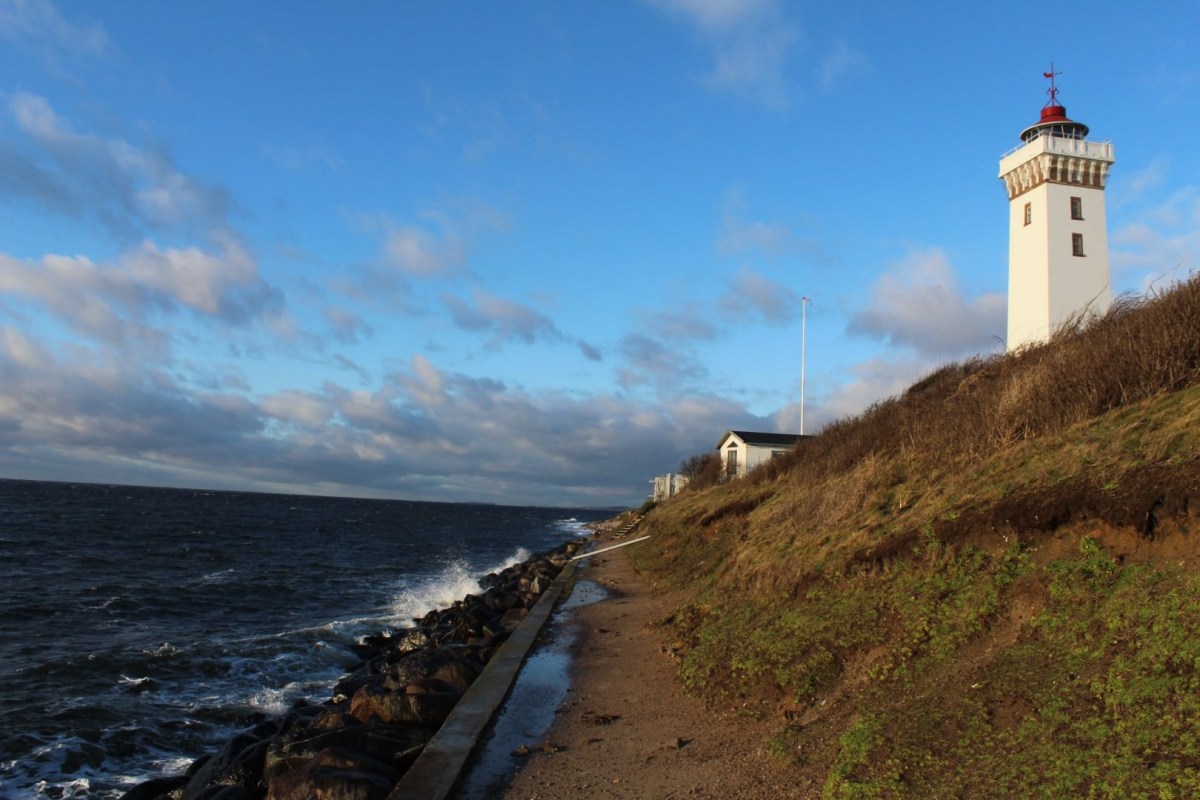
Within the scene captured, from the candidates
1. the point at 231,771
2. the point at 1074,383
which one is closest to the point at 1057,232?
the point at 1074,383

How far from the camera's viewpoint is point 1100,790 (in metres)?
4.29

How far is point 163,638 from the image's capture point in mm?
17500

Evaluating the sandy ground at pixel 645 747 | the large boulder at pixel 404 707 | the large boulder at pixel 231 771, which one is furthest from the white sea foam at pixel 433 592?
the sandy ground at pixel 645 747

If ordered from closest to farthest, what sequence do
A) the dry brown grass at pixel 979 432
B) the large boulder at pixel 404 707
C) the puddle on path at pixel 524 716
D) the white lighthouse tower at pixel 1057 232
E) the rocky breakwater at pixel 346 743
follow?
1. the puddle on path at pixel 524 716
2. the rocky breakwater at pixel 346 743
3. the large boulder at pixel 404 707
4. the dry brown grass at pixel 979 432
5. the white lighthouse tower at pixel 1057 232

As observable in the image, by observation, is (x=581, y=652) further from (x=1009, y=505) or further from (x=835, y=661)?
(x=1009, y=505)

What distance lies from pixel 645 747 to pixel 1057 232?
26840 mm

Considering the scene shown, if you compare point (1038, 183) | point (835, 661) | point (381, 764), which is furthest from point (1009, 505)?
point (1038, 183)

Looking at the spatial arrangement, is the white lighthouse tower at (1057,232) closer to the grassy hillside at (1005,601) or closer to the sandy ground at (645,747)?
the grassy hillside at (1005,601)

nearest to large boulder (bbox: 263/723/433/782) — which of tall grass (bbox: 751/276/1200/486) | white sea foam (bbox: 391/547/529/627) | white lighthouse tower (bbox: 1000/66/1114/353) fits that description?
tall grass (bbox: 751/276/1200/486)

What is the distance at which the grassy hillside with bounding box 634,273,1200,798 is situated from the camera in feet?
16.2

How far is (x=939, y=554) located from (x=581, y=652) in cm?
505

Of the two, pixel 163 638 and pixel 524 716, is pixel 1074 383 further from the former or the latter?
pixel 163 638

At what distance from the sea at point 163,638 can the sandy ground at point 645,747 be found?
5783mm

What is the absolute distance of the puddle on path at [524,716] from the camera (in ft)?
19.9
